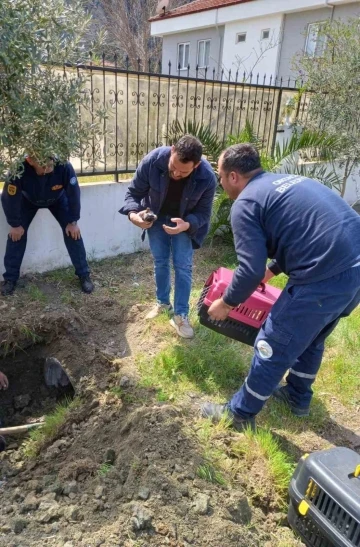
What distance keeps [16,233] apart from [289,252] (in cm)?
297

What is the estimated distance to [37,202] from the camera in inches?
169

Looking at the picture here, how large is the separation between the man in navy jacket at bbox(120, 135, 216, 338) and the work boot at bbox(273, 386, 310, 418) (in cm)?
98

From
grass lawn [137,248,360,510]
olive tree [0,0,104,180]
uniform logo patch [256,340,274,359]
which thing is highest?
olive tree [0,0,104,180]

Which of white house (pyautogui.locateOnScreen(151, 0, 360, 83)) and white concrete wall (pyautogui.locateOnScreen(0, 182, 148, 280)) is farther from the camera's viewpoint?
white house (pyautogui.locateOnScreen(151, 0, 360, 83))

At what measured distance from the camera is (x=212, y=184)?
3625mm

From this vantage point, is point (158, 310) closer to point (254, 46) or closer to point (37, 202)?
point (37, 202)

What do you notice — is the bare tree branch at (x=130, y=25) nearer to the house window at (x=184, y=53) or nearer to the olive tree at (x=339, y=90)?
the house window at (x=184, y=53)

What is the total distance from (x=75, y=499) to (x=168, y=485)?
504 mm

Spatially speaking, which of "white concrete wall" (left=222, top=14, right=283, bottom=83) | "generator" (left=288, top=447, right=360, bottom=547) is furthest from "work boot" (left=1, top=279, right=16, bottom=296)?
"white concrete wall" (left=222, top=14, right=283, bottom=83)

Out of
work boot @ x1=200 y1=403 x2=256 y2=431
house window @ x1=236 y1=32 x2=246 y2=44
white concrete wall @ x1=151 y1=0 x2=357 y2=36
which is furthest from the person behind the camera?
house window @ x1=236 y1=32 x2=246 y2=44

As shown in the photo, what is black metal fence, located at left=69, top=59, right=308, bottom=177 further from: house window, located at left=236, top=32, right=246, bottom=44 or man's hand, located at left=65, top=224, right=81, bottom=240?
house window, located at left=236, top=32, right=246, bottom=44

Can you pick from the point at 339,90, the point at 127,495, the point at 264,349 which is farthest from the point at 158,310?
the point at 339,90

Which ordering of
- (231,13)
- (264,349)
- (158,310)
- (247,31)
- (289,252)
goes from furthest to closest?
(247,31)
(231,13)
(158,310)
(264,349)
(289,252)

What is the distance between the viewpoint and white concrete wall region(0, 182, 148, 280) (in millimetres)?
4953
